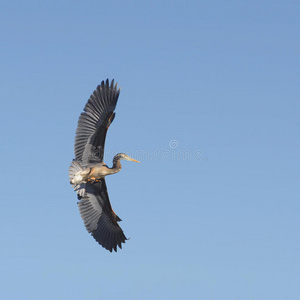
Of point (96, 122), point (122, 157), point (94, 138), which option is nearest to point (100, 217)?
point (122, 157)

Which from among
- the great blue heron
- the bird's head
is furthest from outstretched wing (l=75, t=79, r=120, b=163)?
the bird's head

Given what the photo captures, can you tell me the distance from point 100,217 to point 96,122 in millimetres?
4268

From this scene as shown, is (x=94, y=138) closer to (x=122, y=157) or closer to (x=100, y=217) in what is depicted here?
(x=122, y=157)

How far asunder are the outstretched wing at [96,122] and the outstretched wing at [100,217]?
170cm

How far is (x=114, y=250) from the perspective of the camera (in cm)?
2567

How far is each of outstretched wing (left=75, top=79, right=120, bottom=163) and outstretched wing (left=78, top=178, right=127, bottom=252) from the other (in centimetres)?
170

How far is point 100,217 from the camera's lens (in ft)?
84.2

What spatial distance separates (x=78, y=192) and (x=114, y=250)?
9.66 ft

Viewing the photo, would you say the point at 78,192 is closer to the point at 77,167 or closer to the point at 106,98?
the point at 77,167

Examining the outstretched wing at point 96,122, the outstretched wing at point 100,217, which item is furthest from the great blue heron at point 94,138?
the outstretched wing at point 100,217

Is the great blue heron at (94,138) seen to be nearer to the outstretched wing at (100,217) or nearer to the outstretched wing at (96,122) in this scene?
the outstretched wing at (96,122)

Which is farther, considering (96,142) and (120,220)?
(120,220)

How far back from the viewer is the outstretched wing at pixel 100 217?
83.4ft

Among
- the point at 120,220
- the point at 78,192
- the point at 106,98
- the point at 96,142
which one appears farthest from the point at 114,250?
the point at 106,98
